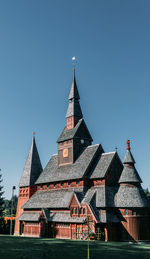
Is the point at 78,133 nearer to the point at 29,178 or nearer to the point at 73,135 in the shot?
the point at 73,135

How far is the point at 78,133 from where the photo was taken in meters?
53.7

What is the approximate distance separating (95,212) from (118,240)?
5197 mm

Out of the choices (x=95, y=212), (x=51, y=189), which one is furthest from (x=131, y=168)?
(x=51, y=189)

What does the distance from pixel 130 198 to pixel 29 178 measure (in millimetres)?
25267

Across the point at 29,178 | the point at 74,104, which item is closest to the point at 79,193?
the point at 29,178

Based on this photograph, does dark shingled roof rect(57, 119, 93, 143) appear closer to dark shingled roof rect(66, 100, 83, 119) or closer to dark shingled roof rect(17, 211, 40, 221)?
dark shingled roof rect(66, 100, 83, 119)

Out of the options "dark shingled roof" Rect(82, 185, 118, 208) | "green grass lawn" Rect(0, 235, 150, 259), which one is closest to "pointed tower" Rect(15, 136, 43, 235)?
"dark shingled roof" Rect(82, 185, 118, 208)

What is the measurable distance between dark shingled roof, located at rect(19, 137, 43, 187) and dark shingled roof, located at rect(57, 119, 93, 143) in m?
9.64

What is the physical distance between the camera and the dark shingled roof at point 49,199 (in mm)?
46700

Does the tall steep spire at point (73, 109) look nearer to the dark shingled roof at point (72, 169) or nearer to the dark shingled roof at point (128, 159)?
the dark shingled roof at point (72, 169)

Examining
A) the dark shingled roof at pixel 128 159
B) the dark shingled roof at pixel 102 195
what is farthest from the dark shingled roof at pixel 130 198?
the dark shingled roof at pixel 128 159

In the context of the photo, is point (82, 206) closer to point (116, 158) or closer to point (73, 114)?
point (116, 158)

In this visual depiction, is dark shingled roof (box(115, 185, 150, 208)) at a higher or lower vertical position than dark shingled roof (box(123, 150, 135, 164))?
lower

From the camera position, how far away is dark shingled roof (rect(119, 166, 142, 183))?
4275 cm
